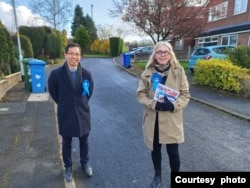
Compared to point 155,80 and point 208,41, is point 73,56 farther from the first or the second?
point 208,41

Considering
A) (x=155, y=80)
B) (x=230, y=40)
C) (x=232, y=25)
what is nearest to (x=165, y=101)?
(x=155, y=80)

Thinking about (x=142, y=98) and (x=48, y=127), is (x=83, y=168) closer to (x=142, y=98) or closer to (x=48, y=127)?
(x=142, y=98)

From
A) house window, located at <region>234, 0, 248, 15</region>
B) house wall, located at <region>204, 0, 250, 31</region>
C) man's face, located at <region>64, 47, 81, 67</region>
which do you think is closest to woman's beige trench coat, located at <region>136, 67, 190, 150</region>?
man's face, located at <region>64, 47, 81, 67</region>

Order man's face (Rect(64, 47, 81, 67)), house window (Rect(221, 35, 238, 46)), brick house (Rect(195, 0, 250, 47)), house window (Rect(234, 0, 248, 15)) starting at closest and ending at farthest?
man's face (Rect(64, 47, 81, 67))
brick house (Rect(195, 0, 250, 47))
house window (Rect(234, 0, 248, 15))
house window (Rect(221, 35, 238, 46))

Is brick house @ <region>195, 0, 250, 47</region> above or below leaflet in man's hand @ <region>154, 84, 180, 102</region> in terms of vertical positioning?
above

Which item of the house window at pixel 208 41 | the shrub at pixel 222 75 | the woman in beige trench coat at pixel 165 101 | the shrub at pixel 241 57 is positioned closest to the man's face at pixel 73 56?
the woman in beige trench coat at pixel 165 101

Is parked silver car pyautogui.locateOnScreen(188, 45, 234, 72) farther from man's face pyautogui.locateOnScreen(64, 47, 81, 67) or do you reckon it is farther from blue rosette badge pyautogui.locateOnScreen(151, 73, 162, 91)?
man's face pyautogui.locateOnScreen(64, 47, 81, 67)

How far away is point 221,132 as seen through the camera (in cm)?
518

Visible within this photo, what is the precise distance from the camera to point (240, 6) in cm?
2211

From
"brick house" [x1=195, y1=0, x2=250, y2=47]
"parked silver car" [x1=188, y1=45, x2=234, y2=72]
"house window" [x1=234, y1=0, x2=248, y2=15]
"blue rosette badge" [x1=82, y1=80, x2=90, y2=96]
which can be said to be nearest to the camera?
"blue rosette badge" [x1=82, y1=80, x2=90, y2=96]

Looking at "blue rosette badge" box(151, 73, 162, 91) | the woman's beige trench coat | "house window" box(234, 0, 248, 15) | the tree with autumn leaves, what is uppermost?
"house window" box(234, 0, 248, 15)

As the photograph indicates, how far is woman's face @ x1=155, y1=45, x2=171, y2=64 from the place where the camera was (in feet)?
9.54

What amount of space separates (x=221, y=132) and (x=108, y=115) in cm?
279

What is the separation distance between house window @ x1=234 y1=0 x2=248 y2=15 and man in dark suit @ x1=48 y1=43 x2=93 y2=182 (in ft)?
73.1
